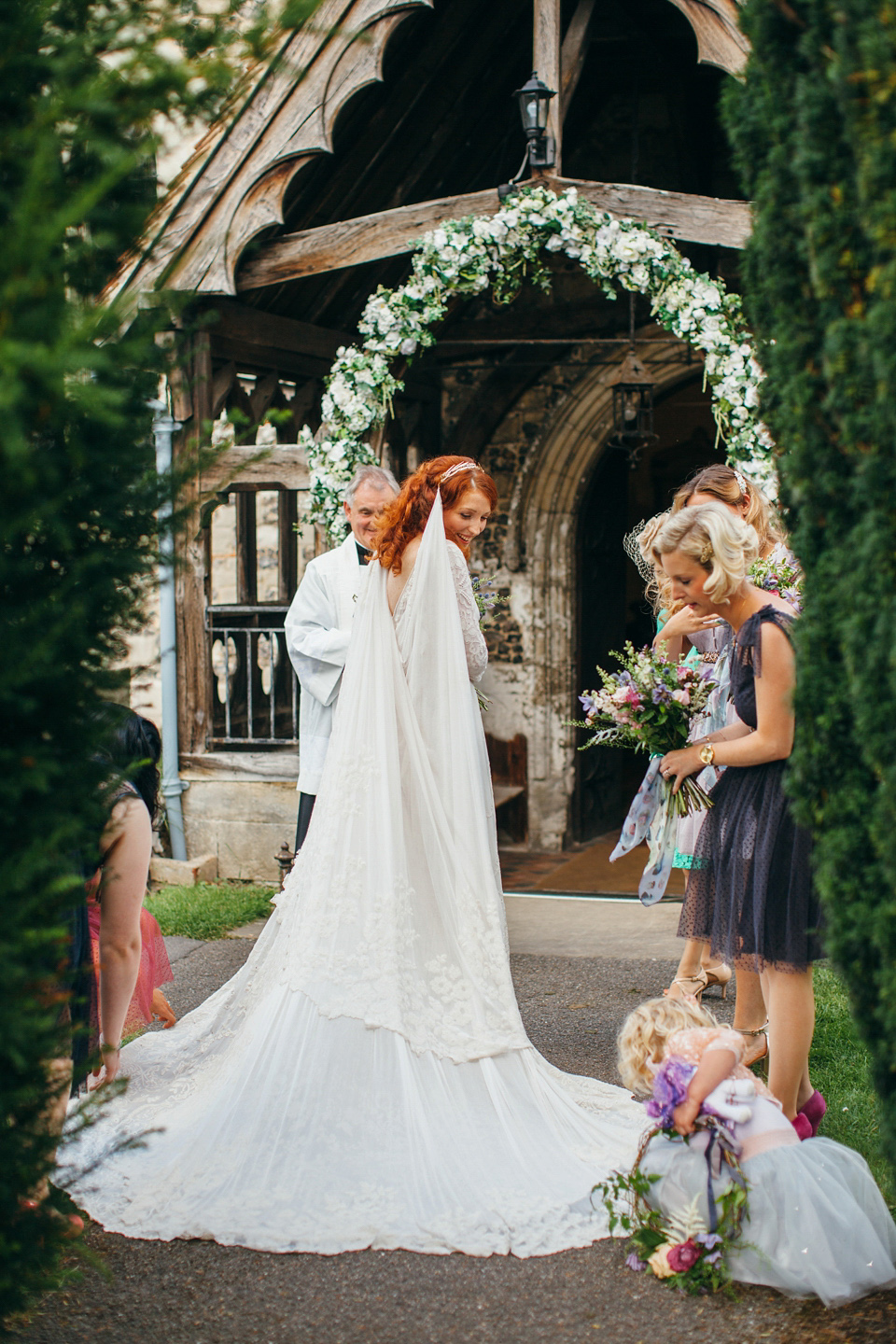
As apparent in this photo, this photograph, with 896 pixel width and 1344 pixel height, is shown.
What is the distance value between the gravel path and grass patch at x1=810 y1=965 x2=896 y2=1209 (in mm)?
536

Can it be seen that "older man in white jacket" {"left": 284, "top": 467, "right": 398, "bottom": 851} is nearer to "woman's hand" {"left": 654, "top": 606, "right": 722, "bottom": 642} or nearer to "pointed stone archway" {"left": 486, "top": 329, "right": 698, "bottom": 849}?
"woman's hand" {"left": 654, "top": 606, "right": 722, "bottom": 642}

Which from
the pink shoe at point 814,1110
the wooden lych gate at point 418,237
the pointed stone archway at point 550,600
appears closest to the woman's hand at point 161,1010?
the wooden lych gate at point 418,237

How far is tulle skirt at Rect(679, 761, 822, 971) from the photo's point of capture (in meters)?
3.01

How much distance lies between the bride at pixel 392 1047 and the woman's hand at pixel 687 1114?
0.43 m

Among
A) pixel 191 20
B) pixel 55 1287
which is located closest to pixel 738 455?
pixel 191 20

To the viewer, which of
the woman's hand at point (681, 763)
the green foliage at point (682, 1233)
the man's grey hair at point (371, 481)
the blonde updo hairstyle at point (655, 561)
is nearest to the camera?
the green foliage at point (682, 1233)

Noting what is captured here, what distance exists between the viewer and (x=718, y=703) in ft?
14.3

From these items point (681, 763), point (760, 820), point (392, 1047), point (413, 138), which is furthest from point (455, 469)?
point (413, 138)

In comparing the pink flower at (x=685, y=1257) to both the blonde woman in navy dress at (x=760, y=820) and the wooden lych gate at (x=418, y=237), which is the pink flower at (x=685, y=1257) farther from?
the wooden lych gate at (x=418, y=237)

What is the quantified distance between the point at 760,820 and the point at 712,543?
2.43ft

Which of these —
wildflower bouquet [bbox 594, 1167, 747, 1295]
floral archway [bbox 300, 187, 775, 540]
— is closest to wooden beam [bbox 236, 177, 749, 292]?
floral archway [bbox 300, 187, 775, 540]

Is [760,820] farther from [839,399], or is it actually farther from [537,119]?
[537,119]

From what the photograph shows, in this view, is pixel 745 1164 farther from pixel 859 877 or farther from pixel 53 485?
pixel 53 485

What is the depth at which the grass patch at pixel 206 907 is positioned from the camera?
597 centimetres
